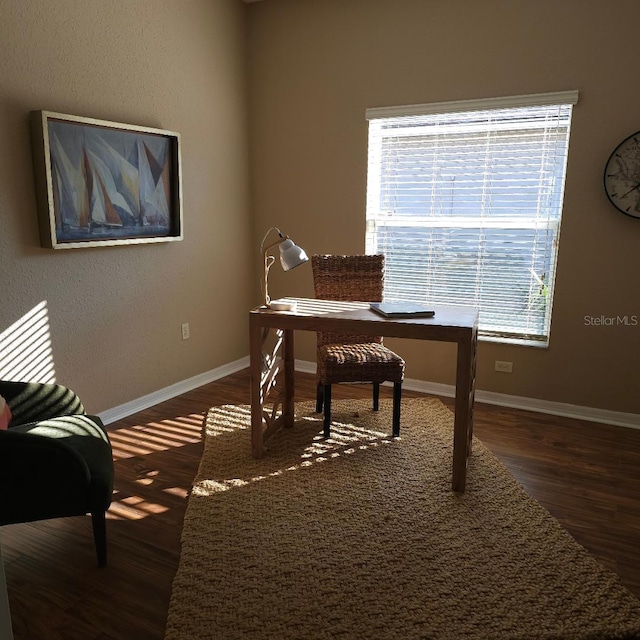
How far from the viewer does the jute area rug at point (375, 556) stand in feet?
5.82

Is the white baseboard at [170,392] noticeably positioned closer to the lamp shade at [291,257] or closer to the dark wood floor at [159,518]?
the dark wood floor at [159,518]

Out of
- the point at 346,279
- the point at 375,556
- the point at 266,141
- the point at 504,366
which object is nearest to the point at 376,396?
the point at 346,279

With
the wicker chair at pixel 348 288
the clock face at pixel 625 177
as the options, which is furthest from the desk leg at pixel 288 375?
the clock face at pixel 625 177

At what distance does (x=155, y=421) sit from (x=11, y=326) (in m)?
1.04

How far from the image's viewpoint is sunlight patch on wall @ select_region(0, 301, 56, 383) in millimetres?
2812

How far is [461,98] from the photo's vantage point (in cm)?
362

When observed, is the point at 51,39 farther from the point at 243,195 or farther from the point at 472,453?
the point at 472,453

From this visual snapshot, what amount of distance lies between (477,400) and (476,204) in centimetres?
139

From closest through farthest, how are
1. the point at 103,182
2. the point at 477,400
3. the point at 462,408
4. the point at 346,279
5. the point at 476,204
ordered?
the point at 462,408
the point at 103,182
the point at 346,279
the point at 476,204
the point at 477,400

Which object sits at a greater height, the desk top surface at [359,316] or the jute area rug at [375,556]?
the desk top surface at [359,316]

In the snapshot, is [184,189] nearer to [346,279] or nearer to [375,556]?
[346,279]

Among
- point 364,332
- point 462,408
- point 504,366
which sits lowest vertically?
point 504,366

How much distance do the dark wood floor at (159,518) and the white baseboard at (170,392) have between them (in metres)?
0.08

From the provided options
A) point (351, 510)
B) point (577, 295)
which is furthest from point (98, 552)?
point (577, 295)
